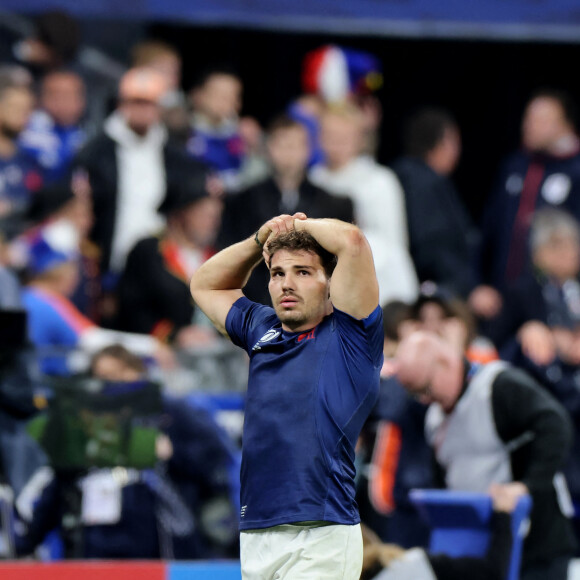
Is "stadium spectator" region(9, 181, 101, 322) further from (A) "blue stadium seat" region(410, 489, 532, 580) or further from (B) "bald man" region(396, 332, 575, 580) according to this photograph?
(A) "blue stadium seat" region(410, 489, 532, 580)

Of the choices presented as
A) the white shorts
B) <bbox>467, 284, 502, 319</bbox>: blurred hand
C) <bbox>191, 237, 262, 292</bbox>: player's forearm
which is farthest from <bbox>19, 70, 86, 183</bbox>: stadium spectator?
the white shorts

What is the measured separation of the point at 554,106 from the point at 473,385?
4208 mm

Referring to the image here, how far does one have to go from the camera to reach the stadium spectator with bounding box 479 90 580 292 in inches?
400

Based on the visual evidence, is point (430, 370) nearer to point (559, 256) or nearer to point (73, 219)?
point (559, 256)

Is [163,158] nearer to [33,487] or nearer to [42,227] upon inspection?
[42,227]

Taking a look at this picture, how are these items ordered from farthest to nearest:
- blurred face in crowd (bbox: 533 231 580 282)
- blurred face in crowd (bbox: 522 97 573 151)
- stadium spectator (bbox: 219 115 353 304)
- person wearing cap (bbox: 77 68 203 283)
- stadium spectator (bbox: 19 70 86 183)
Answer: blurred face in crowd (bbox: 522 97 573 151)
stadium spectator (bbox: 19 70 86 183)
person wearing cap (bbox: 77 68 203 283)
stadium spectator (bbox: 219 115 353 304)
blurred face in crowd (bbox: 533 231 580 282)

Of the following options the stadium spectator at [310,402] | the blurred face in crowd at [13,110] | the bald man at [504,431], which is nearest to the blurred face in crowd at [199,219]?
the blurred face in crowd at [13,110]

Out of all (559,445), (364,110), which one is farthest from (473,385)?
(364,110)

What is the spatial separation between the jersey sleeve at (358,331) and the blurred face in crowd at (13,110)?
5293mm

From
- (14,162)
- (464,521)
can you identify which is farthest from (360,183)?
(464,521)

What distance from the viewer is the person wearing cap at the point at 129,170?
9.46 meters

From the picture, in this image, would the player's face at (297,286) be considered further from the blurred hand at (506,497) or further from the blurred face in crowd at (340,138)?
the blurred face in crowd at (340,138)

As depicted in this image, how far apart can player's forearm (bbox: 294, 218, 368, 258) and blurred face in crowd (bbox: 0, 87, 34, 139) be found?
5243 millimetres

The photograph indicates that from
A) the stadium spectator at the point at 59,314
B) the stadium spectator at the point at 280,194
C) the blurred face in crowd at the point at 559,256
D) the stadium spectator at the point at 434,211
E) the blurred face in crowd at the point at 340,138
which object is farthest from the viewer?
the stadium spectator at the point at 434,211
